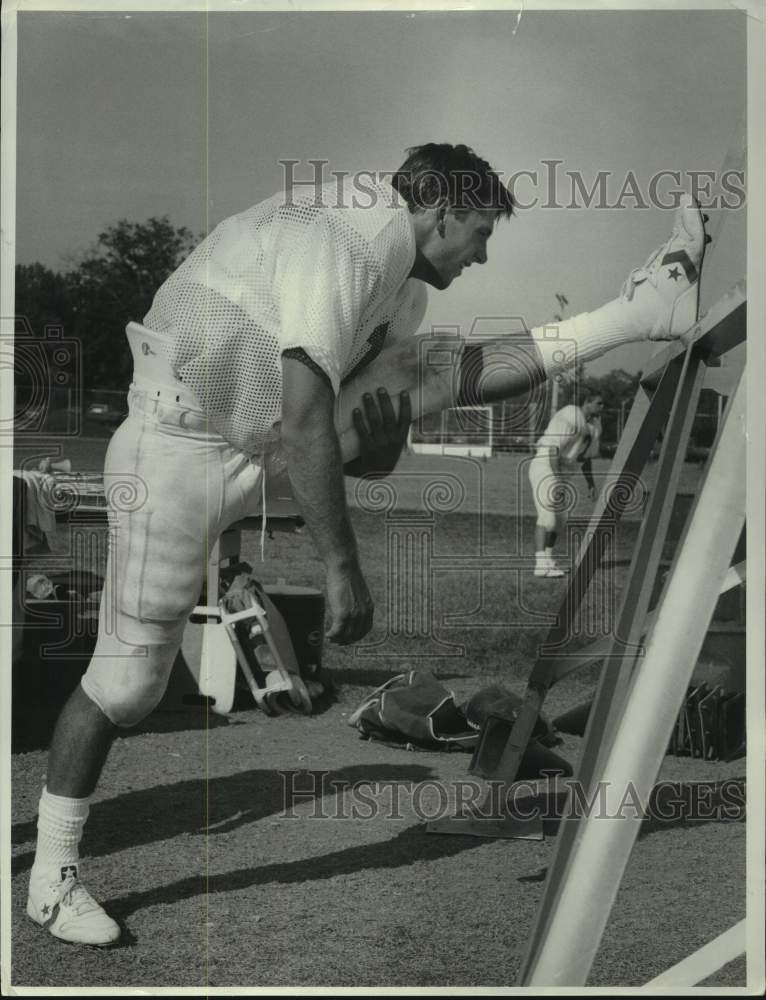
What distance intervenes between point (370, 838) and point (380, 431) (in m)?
0.83

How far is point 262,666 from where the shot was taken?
106 inches

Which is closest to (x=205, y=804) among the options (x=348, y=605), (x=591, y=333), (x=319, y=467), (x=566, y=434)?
(x=348, y=605)

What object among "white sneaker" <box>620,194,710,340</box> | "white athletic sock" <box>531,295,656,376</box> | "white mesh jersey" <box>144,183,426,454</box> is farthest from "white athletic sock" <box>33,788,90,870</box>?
"white sneaker" <box>620,194,710,340</box>

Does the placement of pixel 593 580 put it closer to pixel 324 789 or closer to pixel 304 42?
pixel 324 789

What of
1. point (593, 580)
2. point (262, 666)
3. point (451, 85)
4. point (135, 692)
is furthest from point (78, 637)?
point (451, 85)

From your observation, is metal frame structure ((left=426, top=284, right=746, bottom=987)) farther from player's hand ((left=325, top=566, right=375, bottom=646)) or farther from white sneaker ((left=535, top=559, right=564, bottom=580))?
player's hand ((left=325, top=566, right=375, bottom=646))

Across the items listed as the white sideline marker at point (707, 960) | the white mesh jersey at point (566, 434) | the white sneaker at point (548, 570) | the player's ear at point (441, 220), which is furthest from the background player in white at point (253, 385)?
the white sideline marker at point (707, 960)

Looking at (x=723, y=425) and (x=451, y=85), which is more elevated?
(x=451, y=85)

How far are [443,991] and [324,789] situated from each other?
471mm

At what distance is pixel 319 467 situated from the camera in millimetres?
2395

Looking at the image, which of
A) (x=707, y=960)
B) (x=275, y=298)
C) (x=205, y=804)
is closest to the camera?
(x=707, y=960)

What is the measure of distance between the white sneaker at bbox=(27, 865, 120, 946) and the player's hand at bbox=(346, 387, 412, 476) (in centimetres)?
96

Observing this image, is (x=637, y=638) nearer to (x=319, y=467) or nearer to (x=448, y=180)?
(x=319, y=467)

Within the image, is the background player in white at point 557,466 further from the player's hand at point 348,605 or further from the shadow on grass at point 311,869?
the shadow on grass at point 311,869
